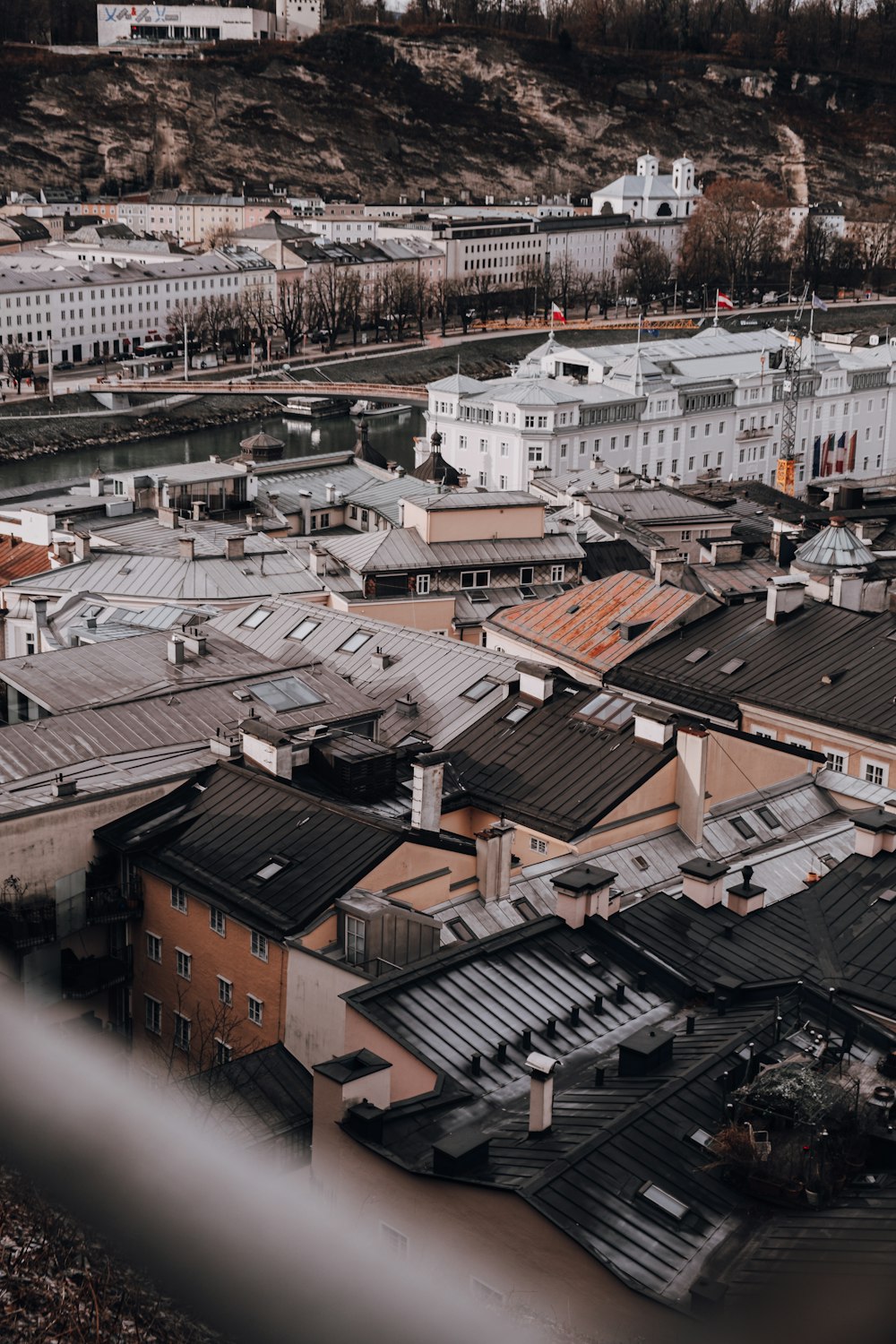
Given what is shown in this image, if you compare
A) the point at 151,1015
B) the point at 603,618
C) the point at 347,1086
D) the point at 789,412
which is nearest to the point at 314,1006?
the point at 347,1086

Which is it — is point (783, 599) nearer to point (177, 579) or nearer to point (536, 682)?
point (536, 682)

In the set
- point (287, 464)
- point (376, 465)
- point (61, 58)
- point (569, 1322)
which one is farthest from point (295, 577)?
point (61, 58)

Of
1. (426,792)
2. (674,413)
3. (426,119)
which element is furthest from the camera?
(426,119)

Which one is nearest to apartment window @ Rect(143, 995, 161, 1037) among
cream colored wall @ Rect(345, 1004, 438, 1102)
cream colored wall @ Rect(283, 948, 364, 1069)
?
cream colored wall @ Rect(283, 948, 364, 1069)

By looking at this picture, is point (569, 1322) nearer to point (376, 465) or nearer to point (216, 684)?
point (216, 684)

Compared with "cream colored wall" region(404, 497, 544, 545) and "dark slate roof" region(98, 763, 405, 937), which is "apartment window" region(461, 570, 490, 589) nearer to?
"cream colored wall" region(404, 497, 544, 545)

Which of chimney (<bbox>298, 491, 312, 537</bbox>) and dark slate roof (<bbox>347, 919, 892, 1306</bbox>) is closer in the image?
dark slate roof (<bbox>347, 919, 892, 1306</bbox>)
